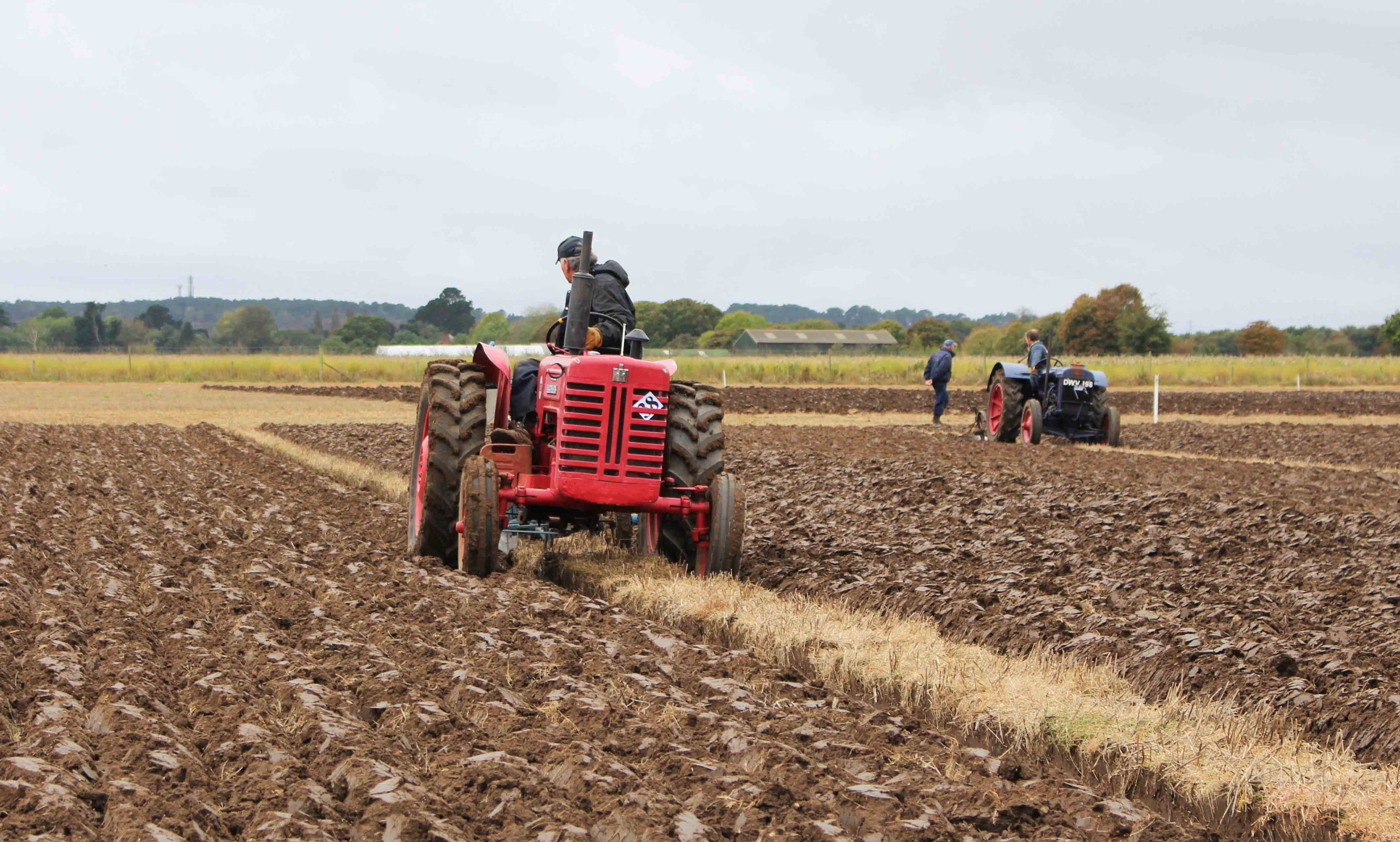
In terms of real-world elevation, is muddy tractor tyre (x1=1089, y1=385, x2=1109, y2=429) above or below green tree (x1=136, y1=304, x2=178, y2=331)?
below

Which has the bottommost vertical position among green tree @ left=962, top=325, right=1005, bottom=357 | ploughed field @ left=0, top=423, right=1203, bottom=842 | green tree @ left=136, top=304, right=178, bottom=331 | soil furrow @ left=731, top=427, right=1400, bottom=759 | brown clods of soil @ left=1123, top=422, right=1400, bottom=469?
ploughed field @ left=0, top=423, right=1203, bottom=842

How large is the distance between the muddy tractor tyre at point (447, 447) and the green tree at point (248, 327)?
94.1m

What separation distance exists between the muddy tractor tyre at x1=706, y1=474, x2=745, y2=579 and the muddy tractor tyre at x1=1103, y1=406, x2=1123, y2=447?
12.7 meters

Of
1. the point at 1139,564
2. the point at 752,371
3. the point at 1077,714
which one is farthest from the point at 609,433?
the point at 752,371

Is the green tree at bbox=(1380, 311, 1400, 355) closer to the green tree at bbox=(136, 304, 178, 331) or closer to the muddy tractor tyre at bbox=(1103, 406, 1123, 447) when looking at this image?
the muddy tractor tyre at bbox=(1103, 406, 1123, 447)

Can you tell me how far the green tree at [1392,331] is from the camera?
78.8 meters

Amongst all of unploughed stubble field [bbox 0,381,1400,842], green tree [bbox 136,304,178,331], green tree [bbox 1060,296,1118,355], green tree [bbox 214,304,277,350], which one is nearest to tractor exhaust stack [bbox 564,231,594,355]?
unploughed stubble field [bbox 0,381,1400,842]

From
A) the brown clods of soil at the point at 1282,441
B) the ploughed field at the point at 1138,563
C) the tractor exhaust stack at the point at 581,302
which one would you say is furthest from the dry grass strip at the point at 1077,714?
the brown clods of soil at the point at 1282,441

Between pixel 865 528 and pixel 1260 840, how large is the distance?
596 cm

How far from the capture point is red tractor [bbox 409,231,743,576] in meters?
7.77

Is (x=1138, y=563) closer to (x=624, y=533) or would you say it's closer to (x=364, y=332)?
(x=624, y=533)

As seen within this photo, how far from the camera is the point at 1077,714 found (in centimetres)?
524

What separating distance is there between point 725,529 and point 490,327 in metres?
61.1

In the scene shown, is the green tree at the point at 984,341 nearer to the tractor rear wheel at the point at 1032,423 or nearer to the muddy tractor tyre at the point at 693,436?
the tractor rear wheel at the point at 1032,423
